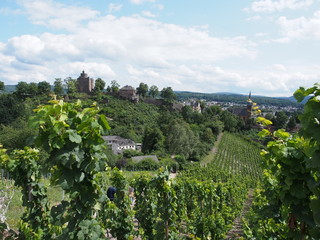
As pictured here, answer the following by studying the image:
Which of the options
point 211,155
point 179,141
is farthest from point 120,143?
point 211,155

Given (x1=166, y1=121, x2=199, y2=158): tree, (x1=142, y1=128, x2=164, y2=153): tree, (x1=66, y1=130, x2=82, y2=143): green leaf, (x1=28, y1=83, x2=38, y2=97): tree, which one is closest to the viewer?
(x1=66, y1=130, x2=82, y2=143): green leaf

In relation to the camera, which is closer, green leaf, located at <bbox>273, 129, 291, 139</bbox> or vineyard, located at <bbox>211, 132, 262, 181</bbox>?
green leaf, located at <bbox>273, 129, 291, 139</bbox>

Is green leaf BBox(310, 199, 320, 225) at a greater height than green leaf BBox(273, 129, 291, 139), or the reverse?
green leaf BBox(273, 129, 291, 139)

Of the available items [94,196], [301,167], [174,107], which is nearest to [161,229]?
[94,196]

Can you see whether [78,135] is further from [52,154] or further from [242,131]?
[242,131]

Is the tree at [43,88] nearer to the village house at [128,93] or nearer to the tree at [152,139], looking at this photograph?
the village house at [128,93]

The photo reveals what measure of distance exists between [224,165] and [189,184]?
31816 mm

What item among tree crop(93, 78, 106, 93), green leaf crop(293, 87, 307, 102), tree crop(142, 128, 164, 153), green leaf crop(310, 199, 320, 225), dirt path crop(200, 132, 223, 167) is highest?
tree crop(93, 78, 106, 93)

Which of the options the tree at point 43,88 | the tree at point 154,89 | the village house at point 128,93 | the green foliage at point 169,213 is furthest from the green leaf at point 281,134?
the tree at point 154,89

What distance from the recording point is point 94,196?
125 inches

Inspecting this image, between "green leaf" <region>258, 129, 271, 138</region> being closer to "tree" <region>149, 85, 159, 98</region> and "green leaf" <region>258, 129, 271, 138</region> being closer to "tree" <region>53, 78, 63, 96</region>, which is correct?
"tree" <region>53, 78, 63, 96</region>

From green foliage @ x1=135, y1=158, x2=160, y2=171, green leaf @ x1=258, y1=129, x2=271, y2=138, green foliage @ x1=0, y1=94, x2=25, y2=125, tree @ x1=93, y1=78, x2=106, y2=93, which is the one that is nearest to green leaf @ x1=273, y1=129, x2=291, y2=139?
green leaf @ x1=258, y1=129, x2=271, y2=138

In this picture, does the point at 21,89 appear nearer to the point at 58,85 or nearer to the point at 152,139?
the point at 58,85

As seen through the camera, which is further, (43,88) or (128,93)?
(128,93)
